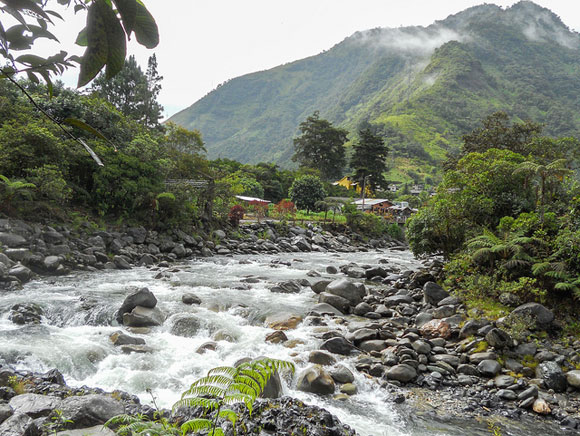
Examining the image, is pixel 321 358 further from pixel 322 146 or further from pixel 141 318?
pixel 322 146

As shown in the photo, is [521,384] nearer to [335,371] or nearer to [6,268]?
[335,371]

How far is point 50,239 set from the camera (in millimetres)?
13938

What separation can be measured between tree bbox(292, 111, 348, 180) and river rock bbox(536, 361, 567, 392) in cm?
5265

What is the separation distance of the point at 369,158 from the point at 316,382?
4620 centimetres

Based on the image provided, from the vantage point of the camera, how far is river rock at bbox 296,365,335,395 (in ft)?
20.6

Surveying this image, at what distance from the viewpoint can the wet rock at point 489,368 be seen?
6949 millimetres

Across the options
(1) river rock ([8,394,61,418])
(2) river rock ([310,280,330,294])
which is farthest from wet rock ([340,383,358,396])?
(2) river rock ([310,280,330,294])

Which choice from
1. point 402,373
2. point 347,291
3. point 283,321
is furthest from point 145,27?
point 347,291

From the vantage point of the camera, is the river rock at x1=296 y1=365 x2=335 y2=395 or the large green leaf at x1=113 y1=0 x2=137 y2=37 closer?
the large green leaf at x1=113 y1=0 x2=137 y2=37

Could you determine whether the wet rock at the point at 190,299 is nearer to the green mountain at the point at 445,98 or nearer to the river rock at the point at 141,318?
the river rock at the point at 141,318

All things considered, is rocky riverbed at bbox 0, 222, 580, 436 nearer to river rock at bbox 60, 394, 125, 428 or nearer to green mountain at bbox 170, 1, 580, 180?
river rock at bbox 60, 394, 125, 428

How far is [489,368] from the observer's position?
6996 millimetres

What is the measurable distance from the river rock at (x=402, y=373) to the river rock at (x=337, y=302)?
13.2 feet

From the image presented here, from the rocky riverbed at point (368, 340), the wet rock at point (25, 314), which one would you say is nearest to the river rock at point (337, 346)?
the rocky riverbed at point (368, 340)
